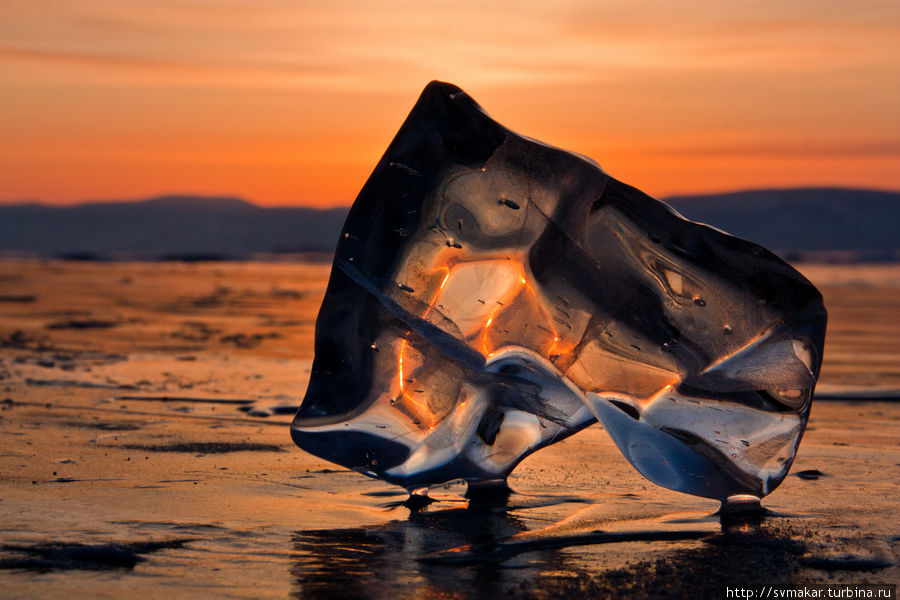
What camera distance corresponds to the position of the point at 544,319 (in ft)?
15.9

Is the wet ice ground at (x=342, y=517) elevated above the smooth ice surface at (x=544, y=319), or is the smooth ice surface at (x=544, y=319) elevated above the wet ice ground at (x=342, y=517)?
the smooth ice surface at (x=544, y=319)

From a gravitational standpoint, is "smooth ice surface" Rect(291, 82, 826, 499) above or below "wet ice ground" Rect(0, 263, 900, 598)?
above

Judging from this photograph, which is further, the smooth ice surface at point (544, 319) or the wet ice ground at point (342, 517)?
the smooth ice surface at point (544, 319)

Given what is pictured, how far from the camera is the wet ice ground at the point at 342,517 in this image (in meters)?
3.73

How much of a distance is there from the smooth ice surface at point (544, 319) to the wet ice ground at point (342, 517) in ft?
1.18

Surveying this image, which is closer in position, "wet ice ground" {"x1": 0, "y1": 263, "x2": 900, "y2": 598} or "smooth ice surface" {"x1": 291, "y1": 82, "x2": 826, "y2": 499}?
"wet ice ground" {"x1": 0, "y1": 263, "x2": 900, "y2": 598}

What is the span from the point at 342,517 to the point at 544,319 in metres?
1.24

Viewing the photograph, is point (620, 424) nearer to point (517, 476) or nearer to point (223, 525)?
point (517, 476)

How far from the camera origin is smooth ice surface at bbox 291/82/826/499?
4.75 meters

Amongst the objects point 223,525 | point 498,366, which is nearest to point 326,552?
point 223,525

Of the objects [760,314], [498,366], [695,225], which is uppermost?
[695,225]

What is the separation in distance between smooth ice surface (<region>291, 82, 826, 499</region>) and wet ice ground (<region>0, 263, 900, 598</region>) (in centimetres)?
36

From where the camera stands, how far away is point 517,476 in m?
5.60

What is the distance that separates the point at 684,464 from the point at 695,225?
3.49 feet
